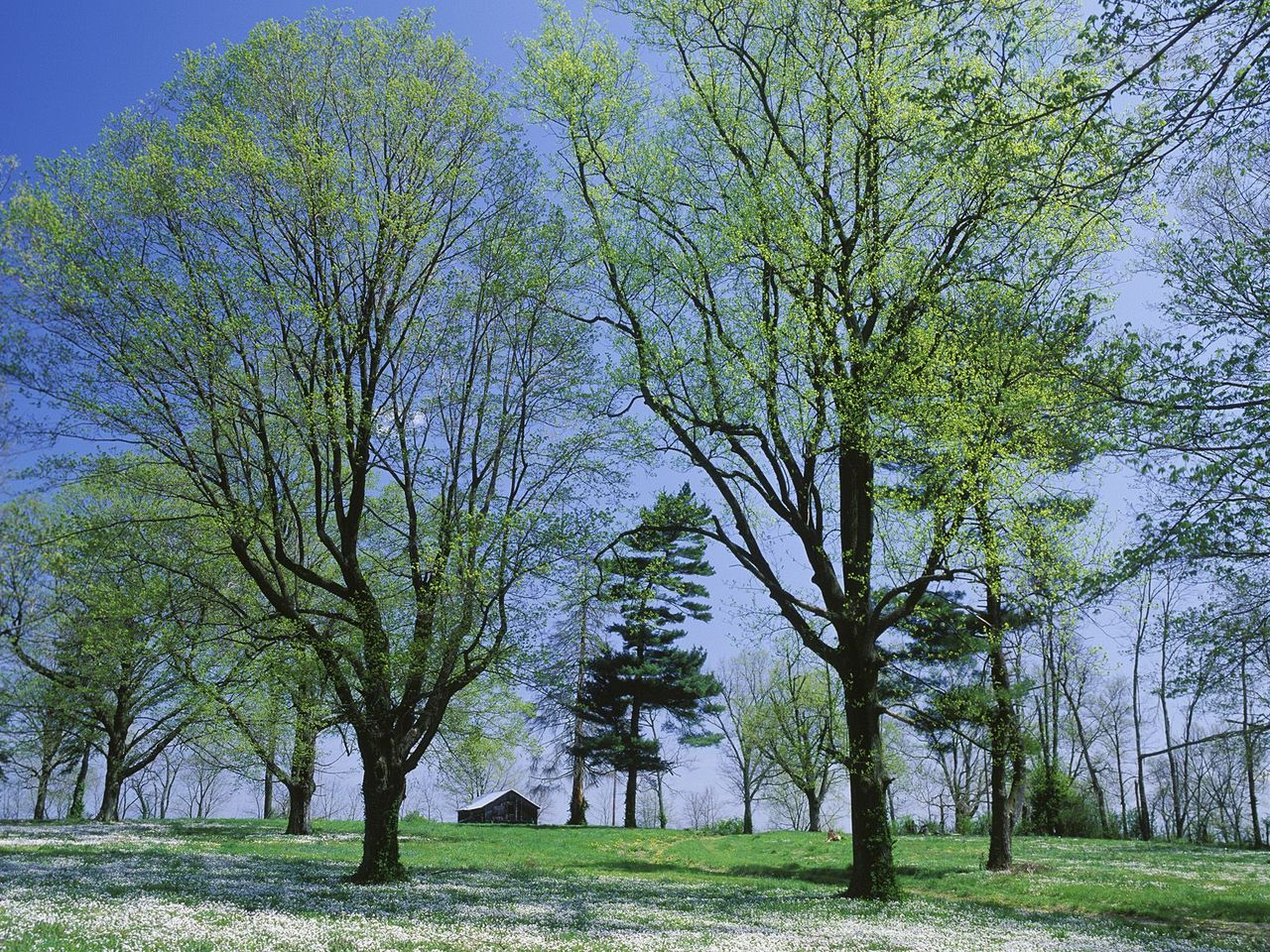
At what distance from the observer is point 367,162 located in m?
19.9

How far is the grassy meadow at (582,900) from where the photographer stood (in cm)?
1097

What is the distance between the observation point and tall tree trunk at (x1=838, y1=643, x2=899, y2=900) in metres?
16.9

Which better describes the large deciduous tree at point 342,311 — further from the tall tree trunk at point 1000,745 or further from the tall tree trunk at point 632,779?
the tall tree trunk at point 632,779

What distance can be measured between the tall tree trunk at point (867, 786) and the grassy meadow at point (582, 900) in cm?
79

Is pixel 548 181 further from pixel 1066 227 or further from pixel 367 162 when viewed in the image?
pixel 1066 227

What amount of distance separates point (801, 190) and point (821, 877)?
20.4 metres

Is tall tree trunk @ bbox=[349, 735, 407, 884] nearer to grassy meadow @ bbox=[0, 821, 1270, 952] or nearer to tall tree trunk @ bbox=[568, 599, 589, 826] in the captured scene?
grassy meadow @ bbox=[0, 821, 1270, 952]

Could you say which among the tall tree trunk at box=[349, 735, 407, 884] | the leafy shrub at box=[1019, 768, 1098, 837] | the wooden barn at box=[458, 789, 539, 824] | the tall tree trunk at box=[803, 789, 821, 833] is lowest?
the wooden barn at box=[458, 789, 539, 824]

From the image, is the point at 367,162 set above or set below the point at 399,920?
above

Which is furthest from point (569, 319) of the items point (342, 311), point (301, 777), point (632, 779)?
point (632, 779)

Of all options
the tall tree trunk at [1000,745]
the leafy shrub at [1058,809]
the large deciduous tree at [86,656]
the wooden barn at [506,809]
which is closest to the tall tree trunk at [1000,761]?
the tall tree trunk at [1000,745]

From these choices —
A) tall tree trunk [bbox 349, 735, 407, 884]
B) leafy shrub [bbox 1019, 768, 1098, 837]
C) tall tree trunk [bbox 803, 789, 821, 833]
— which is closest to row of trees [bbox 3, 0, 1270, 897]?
tall tree trunk [bbox 349, 735, 407, 884]

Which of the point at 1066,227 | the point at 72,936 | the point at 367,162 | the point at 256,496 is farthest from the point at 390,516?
the point at 1066,227

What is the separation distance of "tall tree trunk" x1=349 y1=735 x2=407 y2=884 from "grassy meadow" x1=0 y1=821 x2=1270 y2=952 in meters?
0.78
